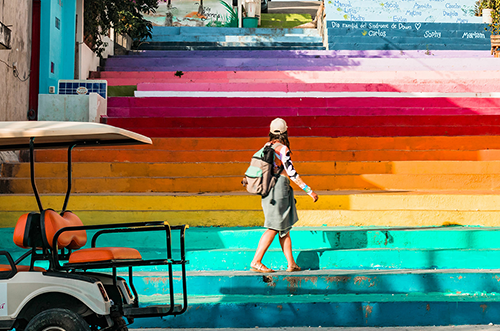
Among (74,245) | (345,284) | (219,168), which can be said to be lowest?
(345,284)

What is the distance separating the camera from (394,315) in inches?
198

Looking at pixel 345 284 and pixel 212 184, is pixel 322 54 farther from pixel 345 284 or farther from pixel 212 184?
pixel 345 284

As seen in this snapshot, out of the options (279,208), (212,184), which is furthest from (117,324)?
(212,184)

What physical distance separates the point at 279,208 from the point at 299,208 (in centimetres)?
203

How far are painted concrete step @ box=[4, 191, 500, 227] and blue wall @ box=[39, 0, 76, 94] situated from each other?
4.34m

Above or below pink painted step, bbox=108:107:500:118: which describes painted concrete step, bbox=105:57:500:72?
above

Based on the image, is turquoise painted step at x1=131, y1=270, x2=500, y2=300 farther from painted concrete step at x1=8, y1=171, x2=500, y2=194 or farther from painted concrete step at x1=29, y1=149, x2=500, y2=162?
painted concrete step at x1=29, y1=149, x2=500, y2=162

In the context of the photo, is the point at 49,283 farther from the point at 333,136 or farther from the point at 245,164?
the point at 333,136

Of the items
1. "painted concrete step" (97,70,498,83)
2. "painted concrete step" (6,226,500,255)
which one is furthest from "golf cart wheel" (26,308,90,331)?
"painted concrete step" (97,70,498,83)

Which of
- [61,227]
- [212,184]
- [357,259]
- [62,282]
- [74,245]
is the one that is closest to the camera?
[62,282]

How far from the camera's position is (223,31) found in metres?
18.9

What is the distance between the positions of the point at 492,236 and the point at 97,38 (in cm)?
1085

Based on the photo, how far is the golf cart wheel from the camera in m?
3.74

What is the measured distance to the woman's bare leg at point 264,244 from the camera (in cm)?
560
